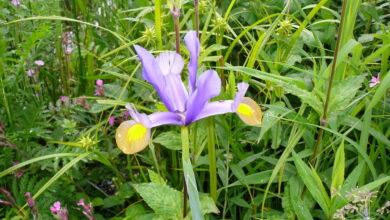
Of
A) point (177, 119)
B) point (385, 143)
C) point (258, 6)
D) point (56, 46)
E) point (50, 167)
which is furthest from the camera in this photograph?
point (56, 46)

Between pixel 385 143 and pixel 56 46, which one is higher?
pixel 56 46

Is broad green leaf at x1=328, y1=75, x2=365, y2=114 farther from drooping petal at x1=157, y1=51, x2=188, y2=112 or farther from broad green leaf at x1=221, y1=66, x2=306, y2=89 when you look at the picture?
drooping petal at x1=157, y1=51, x2=188, y2=112

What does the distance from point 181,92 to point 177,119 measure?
0.08m

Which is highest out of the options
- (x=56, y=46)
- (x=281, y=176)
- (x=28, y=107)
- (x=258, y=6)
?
(x=258, y=6)

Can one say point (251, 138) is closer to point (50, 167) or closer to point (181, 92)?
point (181, 92)

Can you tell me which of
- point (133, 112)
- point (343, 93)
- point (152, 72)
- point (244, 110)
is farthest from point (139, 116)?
point (343, 93)

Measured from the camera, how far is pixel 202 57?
1322 mm

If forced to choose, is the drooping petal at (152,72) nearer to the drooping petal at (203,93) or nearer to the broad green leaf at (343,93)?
the drooping petal at (203,93)

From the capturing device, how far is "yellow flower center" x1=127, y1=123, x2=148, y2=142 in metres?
1.14

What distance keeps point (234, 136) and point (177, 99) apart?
14.2 inches

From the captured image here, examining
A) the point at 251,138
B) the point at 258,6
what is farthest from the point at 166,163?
the point at 258,6

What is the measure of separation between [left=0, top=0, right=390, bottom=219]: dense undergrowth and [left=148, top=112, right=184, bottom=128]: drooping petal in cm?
17

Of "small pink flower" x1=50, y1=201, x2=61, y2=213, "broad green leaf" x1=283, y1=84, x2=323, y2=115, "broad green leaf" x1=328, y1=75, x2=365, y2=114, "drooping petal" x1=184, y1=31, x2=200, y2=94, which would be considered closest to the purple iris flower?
"drooping petal" x1=184, y1=31, x2=200, y2=94

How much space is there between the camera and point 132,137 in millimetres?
1143
